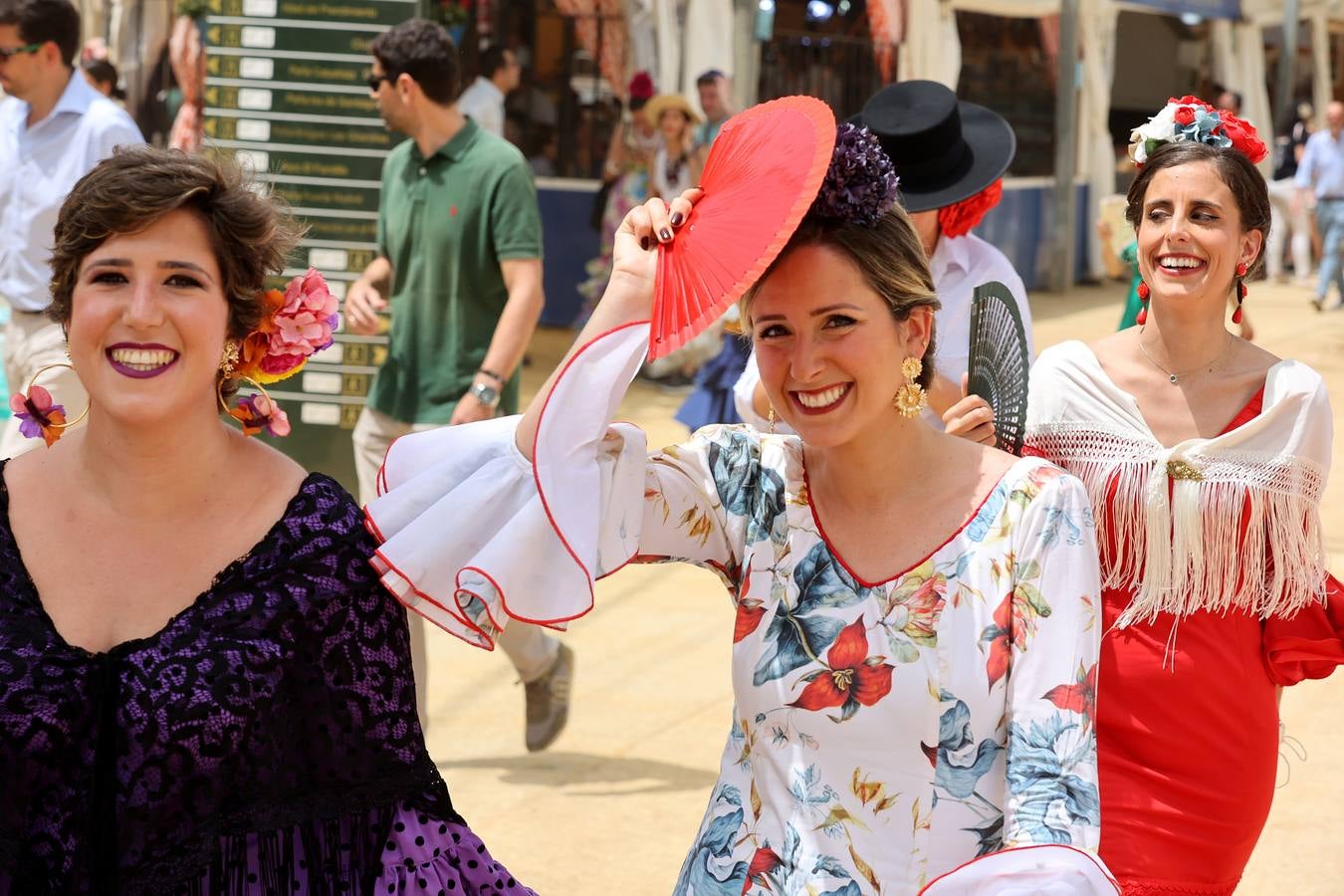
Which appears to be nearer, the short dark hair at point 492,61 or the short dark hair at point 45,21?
the short dark hair at point 45,21

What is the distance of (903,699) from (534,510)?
573mm

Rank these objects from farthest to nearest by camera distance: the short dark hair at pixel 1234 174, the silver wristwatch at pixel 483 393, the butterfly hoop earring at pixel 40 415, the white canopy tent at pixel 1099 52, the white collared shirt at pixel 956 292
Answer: the white canopy tent at pixel 1099 52 < the silver wristwatch at pixel 483 393 < the white collared shirt at pixel 956 292 < the short dark hair at pixel 1234 174 < the butterfly hoop earring at pixel 40 415

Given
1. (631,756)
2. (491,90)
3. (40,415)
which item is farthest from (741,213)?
(491,90)

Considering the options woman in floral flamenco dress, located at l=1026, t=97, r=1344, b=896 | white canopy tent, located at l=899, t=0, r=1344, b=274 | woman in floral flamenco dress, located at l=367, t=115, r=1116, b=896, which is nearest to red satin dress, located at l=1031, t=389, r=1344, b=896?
woman in floral flamenco dress, located at l=1026, t=97, r=1344, b=896

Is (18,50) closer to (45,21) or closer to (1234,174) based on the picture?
(45,21)

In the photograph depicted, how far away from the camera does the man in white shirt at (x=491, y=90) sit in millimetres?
13781

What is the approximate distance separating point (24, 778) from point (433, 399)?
3.61m

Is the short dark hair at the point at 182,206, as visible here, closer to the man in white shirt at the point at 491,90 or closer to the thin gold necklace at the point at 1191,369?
the thin gold necklace at the point at 1191,369

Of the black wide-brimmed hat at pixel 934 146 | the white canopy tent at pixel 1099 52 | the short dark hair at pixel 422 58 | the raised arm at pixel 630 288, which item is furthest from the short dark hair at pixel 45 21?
the white canopy tent at pixel 1099 52

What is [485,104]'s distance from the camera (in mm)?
→ 13836

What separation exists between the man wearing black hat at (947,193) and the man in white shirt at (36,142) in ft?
9.81

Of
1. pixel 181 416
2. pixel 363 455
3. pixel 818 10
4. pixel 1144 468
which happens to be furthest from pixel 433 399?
pixel 818 10

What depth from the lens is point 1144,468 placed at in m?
3.64

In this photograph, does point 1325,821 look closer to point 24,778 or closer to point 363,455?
point 363,455
